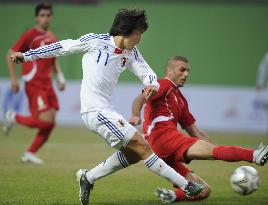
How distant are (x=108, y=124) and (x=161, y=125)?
1000mm

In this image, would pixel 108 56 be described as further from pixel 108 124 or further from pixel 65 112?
pixel 65 112

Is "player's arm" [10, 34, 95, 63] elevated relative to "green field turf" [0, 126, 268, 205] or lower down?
elevated

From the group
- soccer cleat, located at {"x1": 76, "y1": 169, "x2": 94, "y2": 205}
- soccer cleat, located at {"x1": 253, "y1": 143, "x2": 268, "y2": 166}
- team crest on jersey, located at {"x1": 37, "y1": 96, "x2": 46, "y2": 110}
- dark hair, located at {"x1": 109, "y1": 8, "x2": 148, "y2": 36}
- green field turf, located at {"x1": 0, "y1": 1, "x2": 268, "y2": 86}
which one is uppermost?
dark hair, located at {"x1": 109, "y1": 8, "x2": 148, "y2": 36}

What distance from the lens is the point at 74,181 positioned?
33.6ft

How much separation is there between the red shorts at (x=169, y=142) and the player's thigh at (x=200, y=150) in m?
0.05

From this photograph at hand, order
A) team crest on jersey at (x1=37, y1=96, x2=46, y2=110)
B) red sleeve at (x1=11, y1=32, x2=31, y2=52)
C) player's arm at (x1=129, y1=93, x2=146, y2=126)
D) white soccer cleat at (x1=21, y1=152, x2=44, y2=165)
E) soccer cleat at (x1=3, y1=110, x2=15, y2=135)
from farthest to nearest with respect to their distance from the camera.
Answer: soccer cleat at (x1=3, y1=110, x2=15, y2=135)
team crest on jersey at (x1=37, y1=96, x2=46, y2=110)
white soccer cleat at (x1=21, y1=152, x2=44, y2=165)
red sleeve at (x1=11, y1=32, x2=31, y2=52)
player's arm at (x1=129, y1=93, x2=146, y2=126)

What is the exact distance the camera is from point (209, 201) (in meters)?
8.59

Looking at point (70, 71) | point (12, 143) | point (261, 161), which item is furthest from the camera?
point (70, 71)

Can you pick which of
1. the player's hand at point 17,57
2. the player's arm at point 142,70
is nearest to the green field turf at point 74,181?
the player's arm at point 142,70

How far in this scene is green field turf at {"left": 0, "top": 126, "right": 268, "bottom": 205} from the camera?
8633mm

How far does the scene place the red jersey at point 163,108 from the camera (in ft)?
27.7

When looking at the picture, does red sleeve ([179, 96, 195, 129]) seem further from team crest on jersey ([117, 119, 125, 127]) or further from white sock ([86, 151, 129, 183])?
team crest on jersey ([117, 119, 125, 127])

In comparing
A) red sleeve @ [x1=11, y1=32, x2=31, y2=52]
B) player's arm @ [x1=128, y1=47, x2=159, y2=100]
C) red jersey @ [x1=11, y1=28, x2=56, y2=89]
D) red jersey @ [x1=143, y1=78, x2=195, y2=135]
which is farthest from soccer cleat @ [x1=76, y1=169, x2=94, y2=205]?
red jersey @ [x1=11, y1=28, x2=56, y2=89]

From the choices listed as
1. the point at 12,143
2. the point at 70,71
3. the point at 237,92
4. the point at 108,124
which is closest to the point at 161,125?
the point at 108,124
